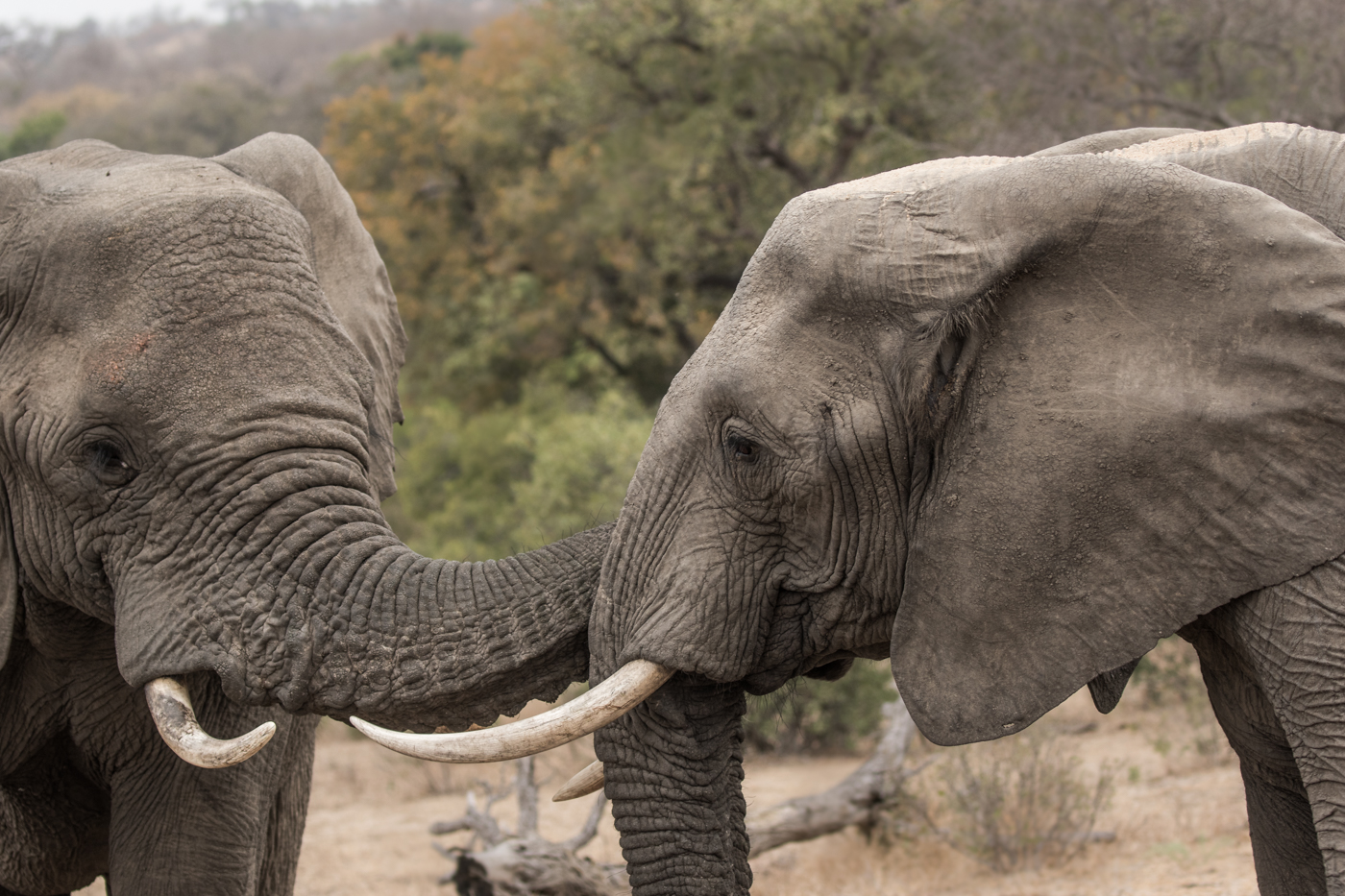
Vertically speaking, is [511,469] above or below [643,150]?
below

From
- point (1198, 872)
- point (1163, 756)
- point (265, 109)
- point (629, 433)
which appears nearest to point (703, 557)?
point (1198, 872)

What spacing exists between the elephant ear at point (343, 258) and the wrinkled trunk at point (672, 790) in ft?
3.72

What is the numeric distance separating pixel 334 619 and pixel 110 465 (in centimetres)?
63

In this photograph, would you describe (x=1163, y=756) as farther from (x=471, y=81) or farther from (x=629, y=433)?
(x=471, y=81)

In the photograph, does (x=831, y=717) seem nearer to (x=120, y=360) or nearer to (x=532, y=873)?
(x=532, y=873)

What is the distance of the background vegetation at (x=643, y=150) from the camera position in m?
11.1

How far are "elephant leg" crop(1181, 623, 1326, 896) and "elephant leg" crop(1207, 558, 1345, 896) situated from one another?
19cm

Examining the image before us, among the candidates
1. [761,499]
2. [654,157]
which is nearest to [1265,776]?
[761,499]

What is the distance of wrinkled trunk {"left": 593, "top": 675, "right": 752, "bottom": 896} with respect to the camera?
3119mm

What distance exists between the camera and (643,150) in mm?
16703

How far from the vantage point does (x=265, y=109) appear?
39.8 m

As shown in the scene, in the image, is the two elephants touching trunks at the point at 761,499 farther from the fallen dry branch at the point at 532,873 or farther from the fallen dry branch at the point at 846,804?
the fallen dry branch at the point at 846,804

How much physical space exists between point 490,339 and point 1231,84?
28.7ft

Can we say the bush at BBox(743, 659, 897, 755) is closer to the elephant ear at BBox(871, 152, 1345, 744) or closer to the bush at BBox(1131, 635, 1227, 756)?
the bush at BBox(1131, 635, 1227, 756)
